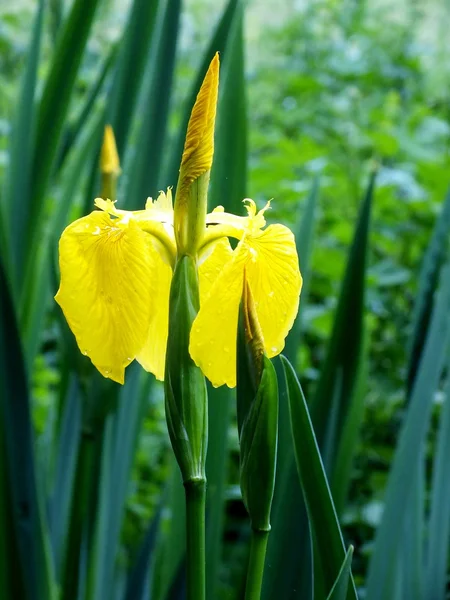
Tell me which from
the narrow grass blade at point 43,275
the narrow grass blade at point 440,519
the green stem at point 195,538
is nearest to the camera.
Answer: the green stem at point 195,538

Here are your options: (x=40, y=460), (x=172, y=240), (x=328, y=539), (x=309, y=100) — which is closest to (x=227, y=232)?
(x=172, y=240)

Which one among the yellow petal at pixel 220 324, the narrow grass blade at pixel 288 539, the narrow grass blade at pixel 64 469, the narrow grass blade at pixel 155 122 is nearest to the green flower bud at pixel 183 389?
the yellow petal at pixel 220 324

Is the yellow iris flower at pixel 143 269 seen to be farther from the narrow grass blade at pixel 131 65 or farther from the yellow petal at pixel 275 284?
the narrow grass blade at pixel 131 65

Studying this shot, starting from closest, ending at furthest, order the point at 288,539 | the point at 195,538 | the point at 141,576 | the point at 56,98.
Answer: the point at 195,538, the point at 288,539, the point at 56,98, the point at 141,576

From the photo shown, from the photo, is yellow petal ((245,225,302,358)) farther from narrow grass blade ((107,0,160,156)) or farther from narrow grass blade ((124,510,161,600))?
narrow grass blade ((124,510,161,600))

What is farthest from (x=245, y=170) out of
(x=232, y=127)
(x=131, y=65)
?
→ (x=131, y=65)

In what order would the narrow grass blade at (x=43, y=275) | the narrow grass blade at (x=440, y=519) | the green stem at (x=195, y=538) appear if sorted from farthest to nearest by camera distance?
1. the narrow grass blade at (x=43, y=275)
2. the narrow grass blade at (x=440, y=519)
3. the green stem at (x=195, y=538)

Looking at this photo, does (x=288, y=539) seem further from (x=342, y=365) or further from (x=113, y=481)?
(x=113, y=481)
